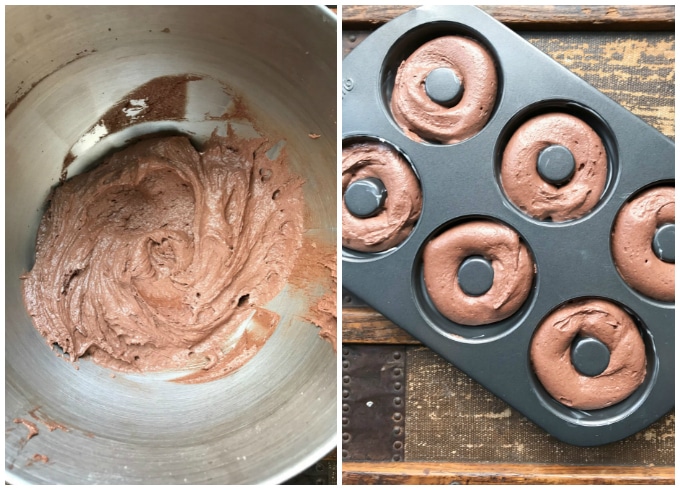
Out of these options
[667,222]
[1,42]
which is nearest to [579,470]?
[667,222]

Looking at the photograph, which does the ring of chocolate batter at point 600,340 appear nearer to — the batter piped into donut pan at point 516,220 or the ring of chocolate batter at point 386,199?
the batter piped into donut pan at point 516,220

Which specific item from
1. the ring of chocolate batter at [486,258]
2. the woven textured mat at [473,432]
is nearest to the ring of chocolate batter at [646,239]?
the ring of chocolate batter at [486,258]

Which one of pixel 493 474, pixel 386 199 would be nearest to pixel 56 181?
pixel 386 199

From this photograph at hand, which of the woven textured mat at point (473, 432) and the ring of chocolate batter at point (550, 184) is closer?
the ring of chocolate batter at point (550, 184)

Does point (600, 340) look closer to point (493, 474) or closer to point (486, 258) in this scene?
point (486, 258)

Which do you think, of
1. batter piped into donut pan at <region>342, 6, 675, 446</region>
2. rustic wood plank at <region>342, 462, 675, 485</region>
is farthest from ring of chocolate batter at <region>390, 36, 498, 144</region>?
rustic wood plank at <region>342, 462, 675, 485</region>

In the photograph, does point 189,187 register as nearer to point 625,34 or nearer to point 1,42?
point 1,42

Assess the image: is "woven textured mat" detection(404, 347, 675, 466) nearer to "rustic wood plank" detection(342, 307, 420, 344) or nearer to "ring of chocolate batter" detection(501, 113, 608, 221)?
"rustic wood plank" detection(342, 307, 420, 344)
